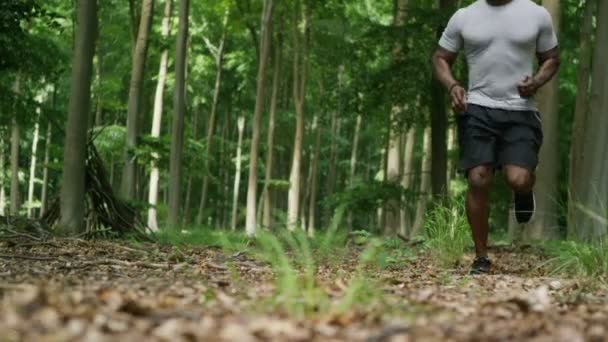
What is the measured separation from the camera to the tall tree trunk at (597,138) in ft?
28.9

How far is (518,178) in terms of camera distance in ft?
16.7

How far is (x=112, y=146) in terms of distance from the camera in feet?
59.3

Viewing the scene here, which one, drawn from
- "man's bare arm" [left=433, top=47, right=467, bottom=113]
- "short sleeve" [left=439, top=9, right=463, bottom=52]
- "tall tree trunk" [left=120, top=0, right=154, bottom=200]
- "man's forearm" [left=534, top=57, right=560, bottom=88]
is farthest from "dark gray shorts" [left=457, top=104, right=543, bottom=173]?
"tall tree trunk" [left=120, top=0, right=154, bottom=200]

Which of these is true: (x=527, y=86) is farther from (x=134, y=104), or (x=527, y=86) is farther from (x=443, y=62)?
(x=134, y=104)

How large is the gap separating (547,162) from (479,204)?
640cm

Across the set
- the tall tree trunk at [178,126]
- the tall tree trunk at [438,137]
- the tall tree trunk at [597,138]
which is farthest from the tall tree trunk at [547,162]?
the tall tree trunk at [178,126]

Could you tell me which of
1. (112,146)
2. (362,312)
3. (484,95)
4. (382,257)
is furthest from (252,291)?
(112,146)

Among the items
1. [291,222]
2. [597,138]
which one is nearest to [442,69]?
[291,222]

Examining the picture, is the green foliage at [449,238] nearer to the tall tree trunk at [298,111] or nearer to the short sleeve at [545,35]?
the short sleeve at [545,35]

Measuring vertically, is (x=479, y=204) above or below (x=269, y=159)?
below

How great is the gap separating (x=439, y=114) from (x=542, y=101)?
9.20ft

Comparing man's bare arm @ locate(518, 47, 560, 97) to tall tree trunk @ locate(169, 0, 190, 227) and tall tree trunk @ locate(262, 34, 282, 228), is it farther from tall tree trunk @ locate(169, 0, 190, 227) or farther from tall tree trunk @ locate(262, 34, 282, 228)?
tall tree trunk @ locate(262, 34, 282, 228)

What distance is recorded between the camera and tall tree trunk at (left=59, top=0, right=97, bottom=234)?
8359mm

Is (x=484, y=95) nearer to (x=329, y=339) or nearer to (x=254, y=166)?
(x=329, y=339)
